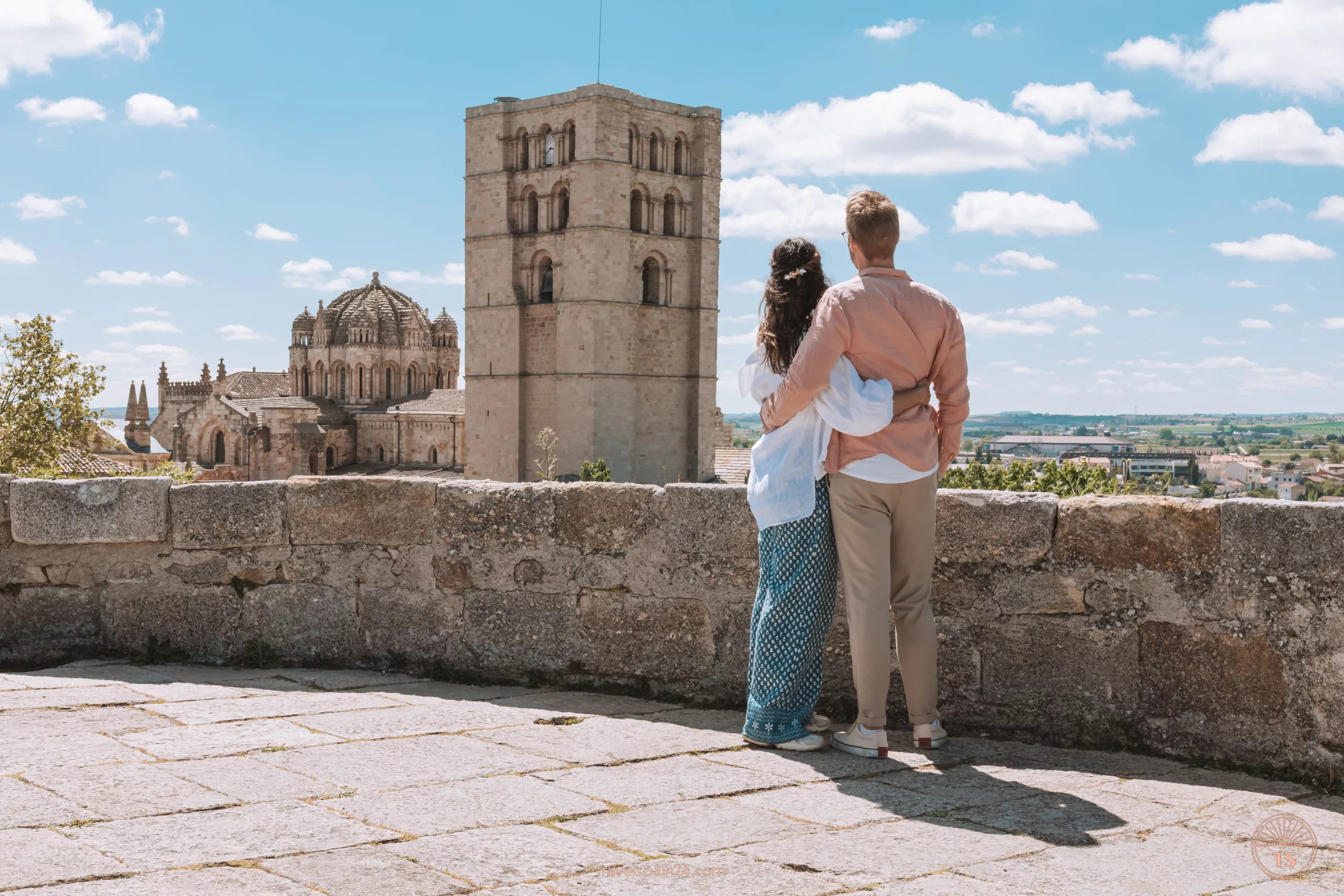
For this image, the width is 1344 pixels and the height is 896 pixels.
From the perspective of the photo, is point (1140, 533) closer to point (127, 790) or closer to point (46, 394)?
point (127, 790)

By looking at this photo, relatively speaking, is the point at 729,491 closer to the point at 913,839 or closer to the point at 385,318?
the point at 913,839

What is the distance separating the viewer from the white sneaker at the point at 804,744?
12.3 feet

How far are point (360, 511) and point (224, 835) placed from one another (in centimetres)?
231

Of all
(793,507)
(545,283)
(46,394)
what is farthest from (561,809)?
(545,283)

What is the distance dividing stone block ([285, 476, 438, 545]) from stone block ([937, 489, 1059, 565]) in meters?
1.98

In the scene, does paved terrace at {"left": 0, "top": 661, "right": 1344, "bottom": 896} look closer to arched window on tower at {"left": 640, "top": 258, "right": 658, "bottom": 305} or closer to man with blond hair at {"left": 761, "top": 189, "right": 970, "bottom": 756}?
man with blond hair at {"left": 761, "top": 189, "right": 970, "bottom": 756}

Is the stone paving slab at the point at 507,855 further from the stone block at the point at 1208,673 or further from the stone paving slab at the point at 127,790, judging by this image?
the stone block at the point at 1208,673

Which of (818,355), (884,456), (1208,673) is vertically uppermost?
(818,355)

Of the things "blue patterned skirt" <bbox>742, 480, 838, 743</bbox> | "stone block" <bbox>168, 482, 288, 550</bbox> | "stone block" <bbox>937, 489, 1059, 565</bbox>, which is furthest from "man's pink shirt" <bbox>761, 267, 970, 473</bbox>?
"stone block" <bbox>168, 482, 288, 550</bbox>

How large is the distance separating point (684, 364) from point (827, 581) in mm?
50384

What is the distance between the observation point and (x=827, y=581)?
3863 millimetres

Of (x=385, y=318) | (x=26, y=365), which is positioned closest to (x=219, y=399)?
(x=385, y=318)

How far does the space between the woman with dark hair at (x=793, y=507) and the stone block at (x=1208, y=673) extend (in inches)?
38.8

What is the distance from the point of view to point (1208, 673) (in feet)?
12.4
